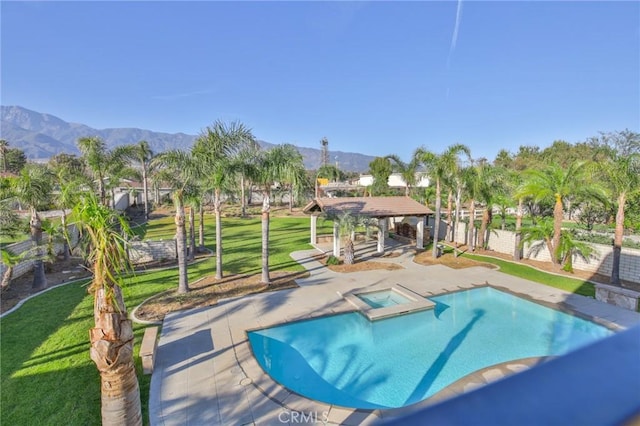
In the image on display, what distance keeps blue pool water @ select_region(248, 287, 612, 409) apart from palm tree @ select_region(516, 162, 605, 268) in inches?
221

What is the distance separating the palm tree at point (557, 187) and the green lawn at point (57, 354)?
42.0ft

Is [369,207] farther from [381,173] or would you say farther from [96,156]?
[381,173]

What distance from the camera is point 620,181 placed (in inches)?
538

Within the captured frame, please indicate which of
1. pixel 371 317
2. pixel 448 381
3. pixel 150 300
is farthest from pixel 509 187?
pixel 150 300

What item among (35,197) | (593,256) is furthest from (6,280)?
(593,256)

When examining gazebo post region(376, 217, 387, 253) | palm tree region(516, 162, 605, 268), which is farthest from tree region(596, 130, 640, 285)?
gazebo post region(376, 217, 387, 253)

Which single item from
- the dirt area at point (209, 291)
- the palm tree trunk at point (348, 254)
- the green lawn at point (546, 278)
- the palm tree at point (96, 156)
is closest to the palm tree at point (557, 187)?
the green lawn at point (546, 278)

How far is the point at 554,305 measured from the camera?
1206 centimetres

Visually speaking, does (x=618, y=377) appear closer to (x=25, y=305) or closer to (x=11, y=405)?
(x=11, y=405)

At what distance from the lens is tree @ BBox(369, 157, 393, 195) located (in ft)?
148

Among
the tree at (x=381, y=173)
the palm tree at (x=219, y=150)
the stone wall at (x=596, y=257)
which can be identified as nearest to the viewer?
the palm tree at (x=219, y=150)

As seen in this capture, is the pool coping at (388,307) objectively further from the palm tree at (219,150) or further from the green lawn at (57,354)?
the palm tree at (219,150)

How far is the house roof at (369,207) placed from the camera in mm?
19578

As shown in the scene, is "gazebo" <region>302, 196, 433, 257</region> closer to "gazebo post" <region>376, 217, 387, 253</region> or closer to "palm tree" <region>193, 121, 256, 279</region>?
"gazebo post" <region>376, 217, 387, 253</region>
